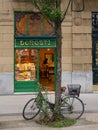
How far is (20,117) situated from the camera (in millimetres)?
12352

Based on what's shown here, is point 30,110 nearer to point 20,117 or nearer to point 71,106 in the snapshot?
point 20,117

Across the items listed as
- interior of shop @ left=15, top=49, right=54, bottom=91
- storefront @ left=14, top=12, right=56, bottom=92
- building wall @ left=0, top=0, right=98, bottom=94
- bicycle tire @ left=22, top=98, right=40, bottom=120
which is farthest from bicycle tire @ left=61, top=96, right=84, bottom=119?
interior of shop @ left=15, top=49, right=54, bottom=91

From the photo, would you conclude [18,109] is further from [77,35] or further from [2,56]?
[77,35]

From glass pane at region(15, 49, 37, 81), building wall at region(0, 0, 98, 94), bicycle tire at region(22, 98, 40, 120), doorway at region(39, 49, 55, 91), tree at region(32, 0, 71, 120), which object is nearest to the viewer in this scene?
tree at region(32, 0, 71, 120)

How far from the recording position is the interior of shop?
1889cm

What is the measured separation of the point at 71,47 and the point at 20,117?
7216 mm

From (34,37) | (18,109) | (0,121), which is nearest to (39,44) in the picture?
(34,37)

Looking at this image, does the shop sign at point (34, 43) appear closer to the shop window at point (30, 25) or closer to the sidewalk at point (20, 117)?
the shop window at point (30, 25)

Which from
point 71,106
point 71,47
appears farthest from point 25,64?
point 71,106

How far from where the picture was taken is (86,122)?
11.6 metres

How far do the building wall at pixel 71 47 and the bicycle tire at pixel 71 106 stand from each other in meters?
6.47

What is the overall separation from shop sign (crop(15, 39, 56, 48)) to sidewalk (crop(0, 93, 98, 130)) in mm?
2769

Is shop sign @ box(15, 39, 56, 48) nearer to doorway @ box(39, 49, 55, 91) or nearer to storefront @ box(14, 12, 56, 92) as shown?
storefront @ box(14, 12, 56, 92)

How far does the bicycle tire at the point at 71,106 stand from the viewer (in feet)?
39.0
